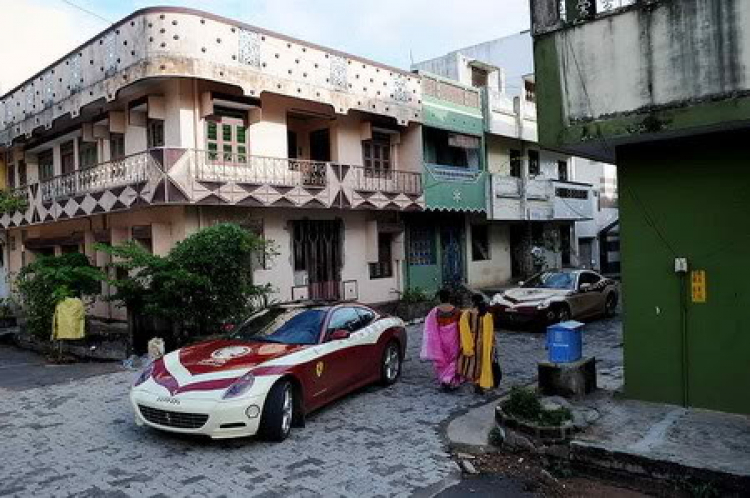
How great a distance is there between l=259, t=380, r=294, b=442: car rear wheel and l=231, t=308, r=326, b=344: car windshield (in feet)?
3.56

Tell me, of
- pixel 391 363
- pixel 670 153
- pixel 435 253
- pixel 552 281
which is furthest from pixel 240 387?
pixel 435 253

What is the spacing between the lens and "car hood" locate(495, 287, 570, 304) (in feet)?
47.9

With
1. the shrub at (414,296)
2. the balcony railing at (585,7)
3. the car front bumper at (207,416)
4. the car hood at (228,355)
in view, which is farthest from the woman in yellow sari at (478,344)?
the shrub at (414,296)

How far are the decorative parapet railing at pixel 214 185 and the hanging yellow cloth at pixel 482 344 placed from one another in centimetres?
727

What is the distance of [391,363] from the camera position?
9.47 m

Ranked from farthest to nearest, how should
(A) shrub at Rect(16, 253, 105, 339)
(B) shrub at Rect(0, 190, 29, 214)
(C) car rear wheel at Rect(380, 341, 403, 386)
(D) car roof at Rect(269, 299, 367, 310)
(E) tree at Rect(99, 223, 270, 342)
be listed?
(B) shrub at Rect(0, 190, 29, 214), (A) shrub at Rect(16, 253, 105, 339), (E) tree at Rect(99, 223, 270, 342), (C) car rear wheel at Rect(380, 341, 403, 386), (D) car roof at Rect(269, 299, 367, 310)

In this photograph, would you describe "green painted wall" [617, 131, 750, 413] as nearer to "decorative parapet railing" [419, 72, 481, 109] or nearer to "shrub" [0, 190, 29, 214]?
"decorative parapet railing" [419, 72, 481, 109]

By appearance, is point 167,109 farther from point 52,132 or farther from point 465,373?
point 465,373

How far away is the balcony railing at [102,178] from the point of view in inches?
528

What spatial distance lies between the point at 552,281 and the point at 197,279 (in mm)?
9243

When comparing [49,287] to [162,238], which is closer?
[49,287]

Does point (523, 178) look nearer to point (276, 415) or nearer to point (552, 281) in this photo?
point (552, 281)

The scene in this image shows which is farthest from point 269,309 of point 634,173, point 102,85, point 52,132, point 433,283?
point 52,132

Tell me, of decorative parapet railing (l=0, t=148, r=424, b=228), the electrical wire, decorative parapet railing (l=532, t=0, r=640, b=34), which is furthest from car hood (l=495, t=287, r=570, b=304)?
decorative parapet railing (l=532, t=0, r=640, b=34)
